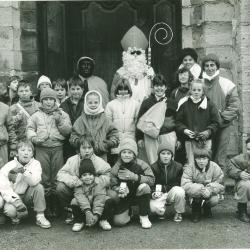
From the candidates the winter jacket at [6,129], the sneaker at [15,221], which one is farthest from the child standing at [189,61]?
the sneaker at [15,221]

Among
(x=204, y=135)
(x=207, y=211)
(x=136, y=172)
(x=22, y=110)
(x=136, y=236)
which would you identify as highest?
(x=22, y=110)

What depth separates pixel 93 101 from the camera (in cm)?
602

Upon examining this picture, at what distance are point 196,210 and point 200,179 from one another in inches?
13.2

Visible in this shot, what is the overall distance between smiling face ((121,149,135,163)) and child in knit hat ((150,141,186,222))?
13.0 inches

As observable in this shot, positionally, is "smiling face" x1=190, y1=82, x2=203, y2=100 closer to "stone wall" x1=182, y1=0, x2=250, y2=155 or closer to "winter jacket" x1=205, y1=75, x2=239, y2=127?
"winter jacket" x1=205, y1=75, x2=239, y2=127

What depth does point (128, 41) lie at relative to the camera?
25.1 feet

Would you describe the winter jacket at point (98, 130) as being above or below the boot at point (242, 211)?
above

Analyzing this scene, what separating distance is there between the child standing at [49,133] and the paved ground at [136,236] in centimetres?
62

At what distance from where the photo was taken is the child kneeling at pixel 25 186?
5582 millimetres

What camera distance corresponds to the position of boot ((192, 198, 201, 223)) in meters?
5.76

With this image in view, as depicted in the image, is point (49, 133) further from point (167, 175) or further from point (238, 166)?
point (238, 166)

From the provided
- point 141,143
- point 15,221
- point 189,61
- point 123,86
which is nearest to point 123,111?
point 123,86

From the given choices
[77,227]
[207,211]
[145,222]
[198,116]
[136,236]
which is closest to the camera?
[136,236]

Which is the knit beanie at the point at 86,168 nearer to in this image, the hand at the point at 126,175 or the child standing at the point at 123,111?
the hand at the point at 126,175
